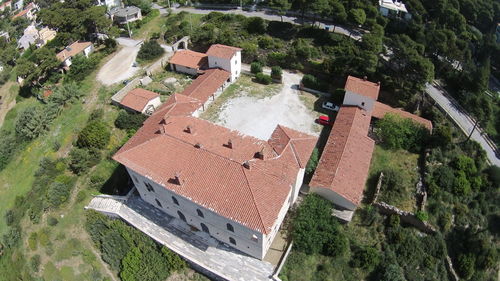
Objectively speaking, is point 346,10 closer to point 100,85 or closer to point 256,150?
point 256,150

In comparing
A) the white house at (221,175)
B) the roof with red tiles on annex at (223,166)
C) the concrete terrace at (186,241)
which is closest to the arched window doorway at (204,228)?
the white house at (221,175)

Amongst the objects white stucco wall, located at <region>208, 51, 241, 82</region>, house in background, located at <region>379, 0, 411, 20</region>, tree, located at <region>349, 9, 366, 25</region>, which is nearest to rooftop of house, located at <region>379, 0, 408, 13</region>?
house in background, located at <region>379, 0, 411, 20</region>

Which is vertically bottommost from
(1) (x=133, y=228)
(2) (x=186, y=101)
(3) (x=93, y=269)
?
(3) (x=93, y=269)

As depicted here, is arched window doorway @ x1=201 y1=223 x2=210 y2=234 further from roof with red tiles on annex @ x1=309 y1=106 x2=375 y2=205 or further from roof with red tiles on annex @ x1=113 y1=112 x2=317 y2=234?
roof with red tiles on annex @ x1=309 y1=106 x2=375 y2=205

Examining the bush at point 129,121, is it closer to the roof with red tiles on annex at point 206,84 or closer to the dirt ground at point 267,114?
the roof with red tiles on annex at point 206,84

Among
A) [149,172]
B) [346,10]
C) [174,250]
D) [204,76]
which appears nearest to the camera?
[149,172]

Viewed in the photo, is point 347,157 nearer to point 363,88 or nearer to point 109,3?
point 363,88

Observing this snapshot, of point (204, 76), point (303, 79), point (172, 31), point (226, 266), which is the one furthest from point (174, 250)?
point (172, 31)
